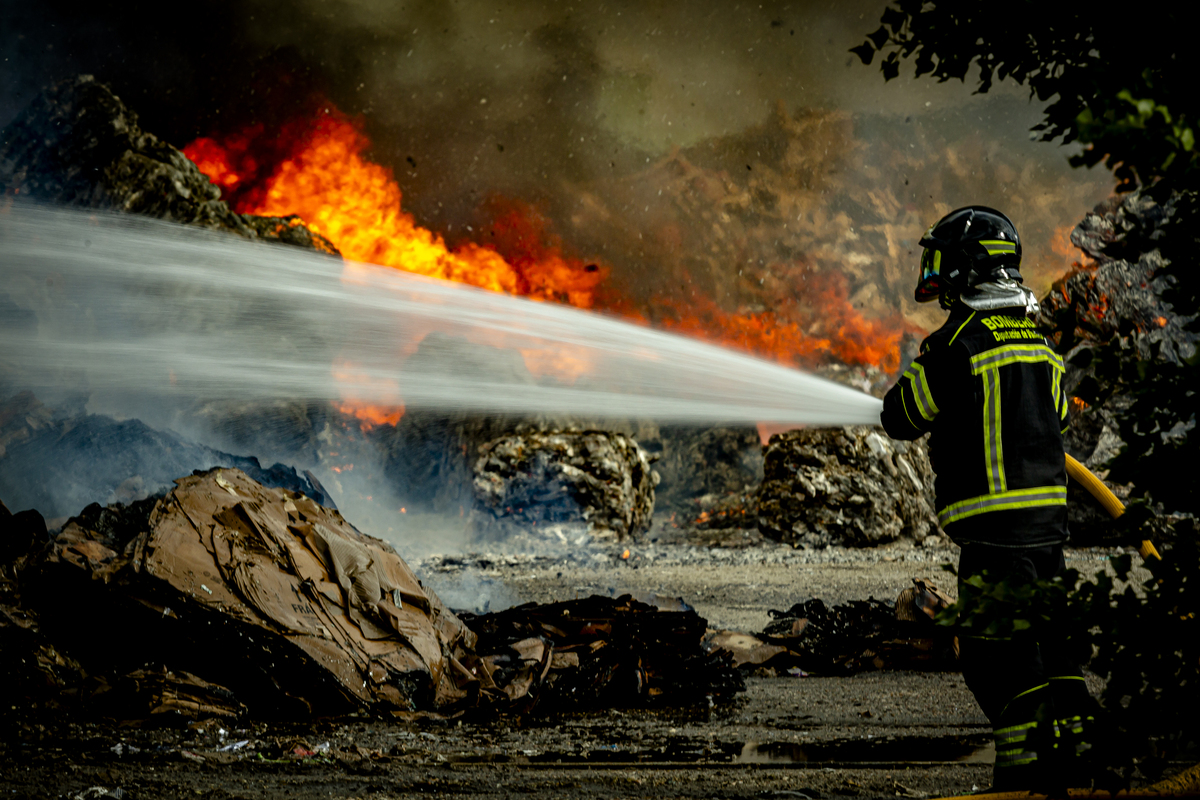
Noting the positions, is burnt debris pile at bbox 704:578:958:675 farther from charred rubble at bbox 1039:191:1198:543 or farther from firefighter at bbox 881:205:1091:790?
charred rubble at bbox 1039:191:1198:543

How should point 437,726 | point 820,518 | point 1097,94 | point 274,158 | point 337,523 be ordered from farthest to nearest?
1. point 274,158
2. point 820,518
3. point 337,523
4. point 437,726
5. point 1097,94

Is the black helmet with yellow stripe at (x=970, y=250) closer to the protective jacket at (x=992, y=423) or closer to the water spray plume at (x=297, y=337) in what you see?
the protective jacket at (x=992, y=423)

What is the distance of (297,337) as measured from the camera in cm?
1269

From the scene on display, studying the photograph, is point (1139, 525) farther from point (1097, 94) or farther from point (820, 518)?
point (820, 518)

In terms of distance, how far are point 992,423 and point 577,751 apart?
6.07ft

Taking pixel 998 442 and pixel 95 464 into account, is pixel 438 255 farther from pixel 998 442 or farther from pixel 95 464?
pixel 998 442

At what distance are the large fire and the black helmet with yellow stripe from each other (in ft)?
38.8

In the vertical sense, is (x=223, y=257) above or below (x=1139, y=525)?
above

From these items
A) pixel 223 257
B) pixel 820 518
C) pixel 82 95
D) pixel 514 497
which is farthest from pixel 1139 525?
pixel 82 95

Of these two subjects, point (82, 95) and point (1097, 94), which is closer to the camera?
point (1097, 94)

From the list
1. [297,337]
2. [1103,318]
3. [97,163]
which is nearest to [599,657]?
[1103,318]

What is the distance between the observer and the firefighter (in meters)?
2.21

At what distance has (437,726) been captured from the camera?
320 cm

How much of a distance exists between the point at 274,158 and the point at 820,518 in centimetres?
1150
